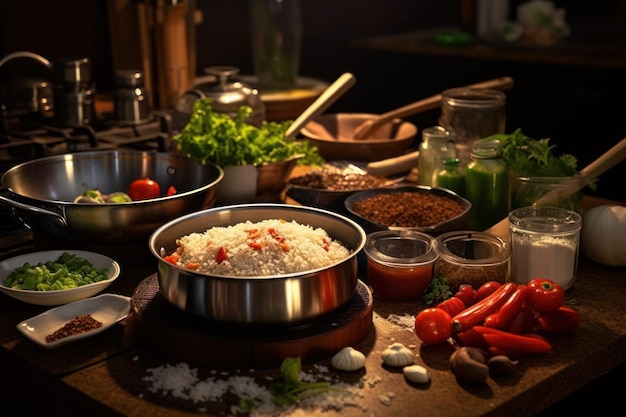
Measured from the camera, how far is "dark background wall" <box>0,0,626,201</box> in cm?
378

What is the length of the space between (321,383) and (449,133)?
1192 millimetres

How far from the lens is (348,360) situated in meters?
1.73

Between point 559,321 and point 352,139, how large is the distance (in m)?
1.49

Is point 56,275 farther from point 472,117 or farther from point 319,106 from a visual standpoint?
point 472,117

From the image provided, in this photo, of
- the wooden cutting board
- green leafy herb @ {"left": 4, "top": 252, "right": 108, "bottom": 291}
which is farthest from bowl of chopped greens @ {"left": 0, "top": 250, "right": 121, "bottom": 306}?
the wooden cutting board

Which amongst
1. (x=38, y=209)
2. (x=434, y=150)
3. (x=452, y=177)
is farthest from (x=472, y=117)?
(x=38, y=209)

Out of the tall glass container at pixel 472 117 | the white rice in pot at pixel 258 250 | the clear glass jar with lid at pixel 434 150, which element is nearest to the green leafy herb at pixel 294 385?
the white rice in pot at pixel 258 250

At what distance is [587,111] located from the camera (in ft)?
16.1

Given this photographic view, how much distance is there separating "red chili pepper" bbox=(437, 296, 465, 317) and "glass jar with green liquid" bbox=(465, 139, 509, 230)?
596 millimetres

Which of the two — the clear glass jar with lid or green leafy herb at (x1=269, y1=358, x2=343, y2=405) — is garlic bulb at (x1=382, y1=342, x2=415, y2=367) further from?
the clear glass jar with lid

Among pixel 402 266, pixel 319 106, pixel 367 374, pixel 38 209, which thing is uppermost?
pixel 319 106

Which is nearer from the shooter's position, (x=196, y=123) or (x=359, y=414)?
(x=359, y=414)

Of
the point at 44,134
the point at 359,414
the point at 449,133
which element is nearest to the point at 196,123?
the point at 44,134

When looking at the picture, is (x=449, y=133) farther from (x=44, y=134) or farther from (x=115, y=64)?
(x=115, y=64)
